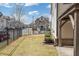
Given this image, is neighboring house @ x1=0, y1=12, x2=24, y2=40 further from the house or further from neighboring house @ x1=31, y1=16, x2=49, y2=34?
neighboring house @ x1=31, y1=16, x2=49, y2=34

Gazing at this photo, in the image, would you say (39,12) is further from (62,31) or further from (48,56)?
(62,31)

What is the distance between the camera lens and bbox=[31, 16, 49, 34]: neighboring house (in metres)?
5.28

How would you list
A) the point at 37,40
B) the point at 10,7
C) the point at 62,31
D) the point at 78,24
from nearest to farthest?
the point at 78,24
the point at 10,7
the point at 37,40
the point at 62,31

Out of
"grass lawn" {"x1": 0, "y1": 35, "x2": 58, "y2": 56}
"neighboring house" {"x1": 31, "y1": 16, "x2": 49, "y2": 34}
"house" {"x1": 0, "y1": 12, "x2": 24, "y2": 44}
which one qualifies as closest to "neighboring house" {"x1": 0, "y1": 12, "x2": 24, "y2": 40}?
"house" {"x1": 0, "y1": 12, "x2": 24, "y2": 44}

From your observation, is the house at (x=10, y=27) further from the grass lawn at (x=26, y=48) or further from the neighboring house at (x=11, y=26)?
the grass lawn at (x=26, y=48)

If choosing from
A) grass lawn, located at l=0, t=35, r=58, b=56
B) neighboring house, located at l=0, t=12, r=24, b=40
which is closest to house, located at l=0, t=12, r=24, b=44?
neighboring house, located at l=0, t=12, r=24, b=40

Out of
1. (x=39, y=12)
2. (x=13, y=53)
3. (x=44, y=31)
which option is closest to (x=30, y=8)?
(x=39, y=12)

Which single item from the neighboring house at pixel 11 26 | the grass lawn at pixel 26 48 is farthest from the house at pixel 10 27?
the grass lawn at pixel 26 48

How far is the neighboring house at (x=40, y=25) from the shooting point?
17.3ft

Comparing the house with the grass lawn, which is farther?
the grass lawn

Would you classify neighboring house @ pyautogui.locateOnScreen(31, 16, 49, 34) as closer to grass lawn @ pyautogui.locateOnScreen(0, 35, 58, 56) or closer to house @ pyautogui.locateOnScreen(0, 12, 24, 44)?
grass lawn @ pyautogui.locateOnScreen(0, 35, 58, 56)

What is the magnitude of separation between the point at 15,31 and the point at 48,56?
101 cm

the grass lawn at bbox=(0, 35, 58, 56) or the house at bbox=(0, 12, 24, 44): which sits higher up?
the house at bbox=(0, 12, 24, 44)

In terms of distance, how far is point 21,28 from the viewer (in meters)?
5.40
